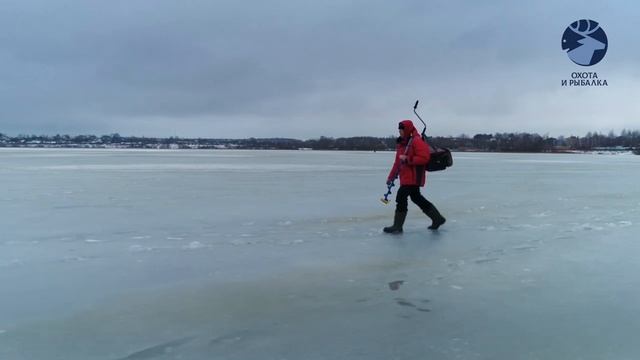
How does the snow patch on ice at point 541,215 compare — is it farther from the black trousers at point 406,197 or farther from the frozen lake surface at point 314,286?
the black trousers at point 406,197

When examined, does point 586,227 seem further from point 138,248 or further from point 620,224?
point 138,248

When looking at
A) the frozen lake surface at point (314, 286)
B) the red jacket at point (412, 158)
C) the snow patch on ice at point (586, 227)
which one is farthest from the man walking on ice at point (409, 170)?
the snow patch on ice at point (586, 227)

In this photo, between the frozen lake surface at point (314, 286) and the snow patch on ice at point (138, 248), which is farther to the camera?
the snow patch on ice at point (138, 248)

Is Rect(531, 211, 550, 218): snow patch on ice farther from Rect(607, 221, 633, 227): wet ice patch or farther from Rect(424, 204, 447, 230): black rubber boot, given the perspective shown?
Rect(424, 204, 447, 230): black rubber boot

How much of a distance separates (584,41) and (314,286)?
18.4 m

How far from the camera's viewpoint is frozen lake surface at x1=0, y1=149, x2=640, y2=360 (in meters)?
2.56

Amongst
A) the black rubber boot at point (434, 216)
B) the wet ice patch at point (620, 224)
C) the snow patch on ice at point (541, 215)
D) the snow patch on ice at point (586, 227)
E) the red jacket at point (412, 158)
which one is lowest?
the snow patch on ice at point (541, 215)

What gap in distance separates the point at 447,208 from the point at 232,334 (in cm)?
592

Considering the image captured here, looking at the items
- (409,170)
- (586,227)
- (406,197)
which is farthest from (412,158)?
(586,227)

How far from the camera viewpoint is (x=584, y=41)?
1869 centimetres

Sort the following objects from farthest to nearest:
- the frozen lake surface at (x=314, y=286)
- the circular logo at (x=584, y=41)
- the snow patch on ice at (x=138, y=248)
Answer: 1. the circular logo at (x=584, y=41)
2. the snow patch on ice at (x=138, y=248)
3. the frozen lake surface at (x=314, y=286)

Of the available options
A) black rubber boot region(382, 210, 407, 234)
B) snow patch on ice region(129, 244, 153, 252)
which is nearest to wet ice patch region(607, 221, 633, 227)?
black rubber boot region(382, 210, 407, 234)

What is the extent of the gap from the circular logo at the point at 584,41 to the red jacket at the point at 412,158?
47.3 ft

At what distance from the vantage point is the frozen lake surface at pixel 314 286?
8.41 ft
